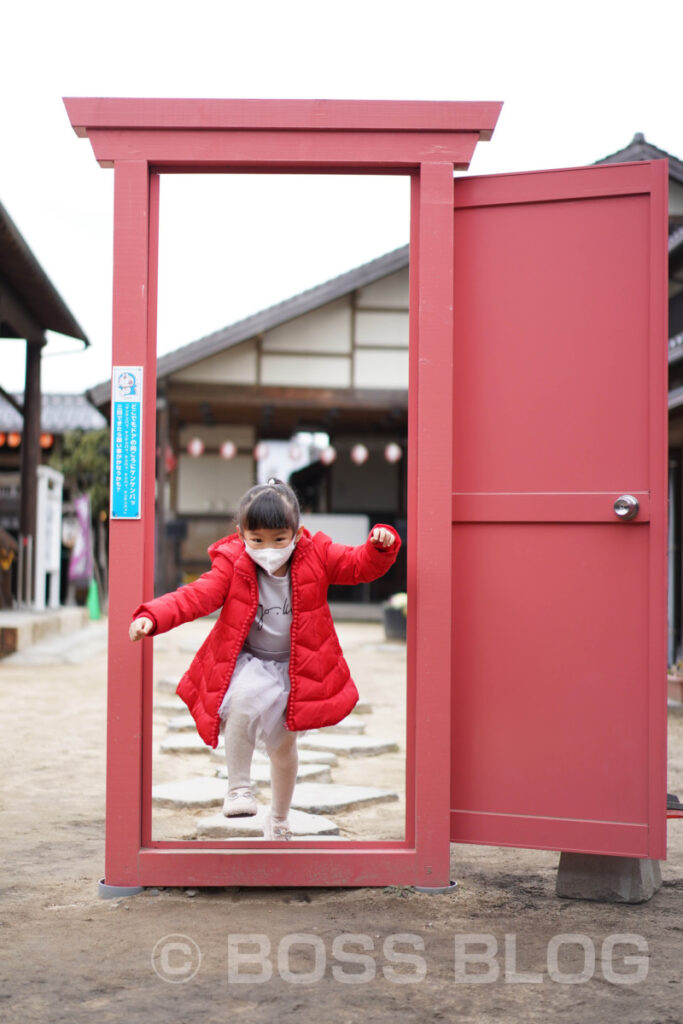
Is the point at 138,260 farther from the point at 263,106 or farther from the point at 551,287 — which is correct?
the point at 551,287

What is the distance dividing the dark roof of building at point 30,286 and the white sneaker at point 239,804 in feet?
26.0

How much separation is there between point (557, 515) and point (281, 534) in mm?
926

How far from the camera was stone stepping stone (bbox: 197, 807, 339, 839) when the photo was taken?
4508 millimetres

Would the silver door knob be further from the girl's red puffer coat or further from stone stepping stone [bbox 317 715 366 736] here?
stone stepping stone [bbox 317 715 366 736]

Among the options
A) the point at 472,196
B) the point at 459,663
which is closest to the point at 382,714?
the point at 459,663

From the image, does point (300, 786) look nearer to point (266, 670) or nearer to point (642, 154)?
point (266, 670)

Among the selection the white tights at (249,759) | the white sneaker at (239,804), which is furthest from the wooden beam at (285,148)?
the white sneaker at (239,804)

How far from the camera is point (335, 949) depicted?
122 inches

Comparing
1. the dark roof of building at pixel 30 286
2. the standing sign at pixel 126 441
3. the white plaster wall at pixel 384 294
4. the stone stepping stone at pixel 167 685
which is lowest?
the stone stepping stone at pixel 167 685

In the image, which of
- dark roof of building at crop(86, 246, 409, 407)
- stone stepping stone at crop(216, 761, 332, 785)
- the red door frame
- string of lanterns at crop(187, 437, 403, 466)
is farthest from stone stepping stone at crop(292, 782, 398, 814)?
string of lanterns at crop(187, 437, 403, 466)

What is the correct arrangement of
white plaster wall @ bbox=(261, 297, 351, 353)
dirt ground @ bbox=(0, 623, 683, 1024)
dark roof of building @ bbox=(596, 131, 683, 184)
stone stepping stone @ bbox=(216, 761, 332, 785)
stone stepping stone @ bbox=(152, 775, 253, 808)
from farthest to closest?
white plaster wall @ bbox=(261, 297, 351, 353) → dark roof of building @ bbox=(596, 131, 683, 184) → stone stepping stone @ bbox=(216, 761, 332, 785) → stone stepping stone @ bbox=(152, 775, 253, 808) → dirt ground @ bbox=(0, 623, 683, 1024)

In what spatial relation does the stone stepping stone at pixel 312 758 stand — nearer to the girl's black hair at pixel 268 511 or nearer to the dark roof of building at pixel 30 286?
the girl's black hair at pixel 268 511

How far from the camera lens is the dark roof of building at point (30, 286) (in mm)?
10926

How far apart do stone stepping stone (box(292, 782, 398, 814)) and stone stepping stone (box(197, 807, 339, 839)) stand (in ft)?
1.23
